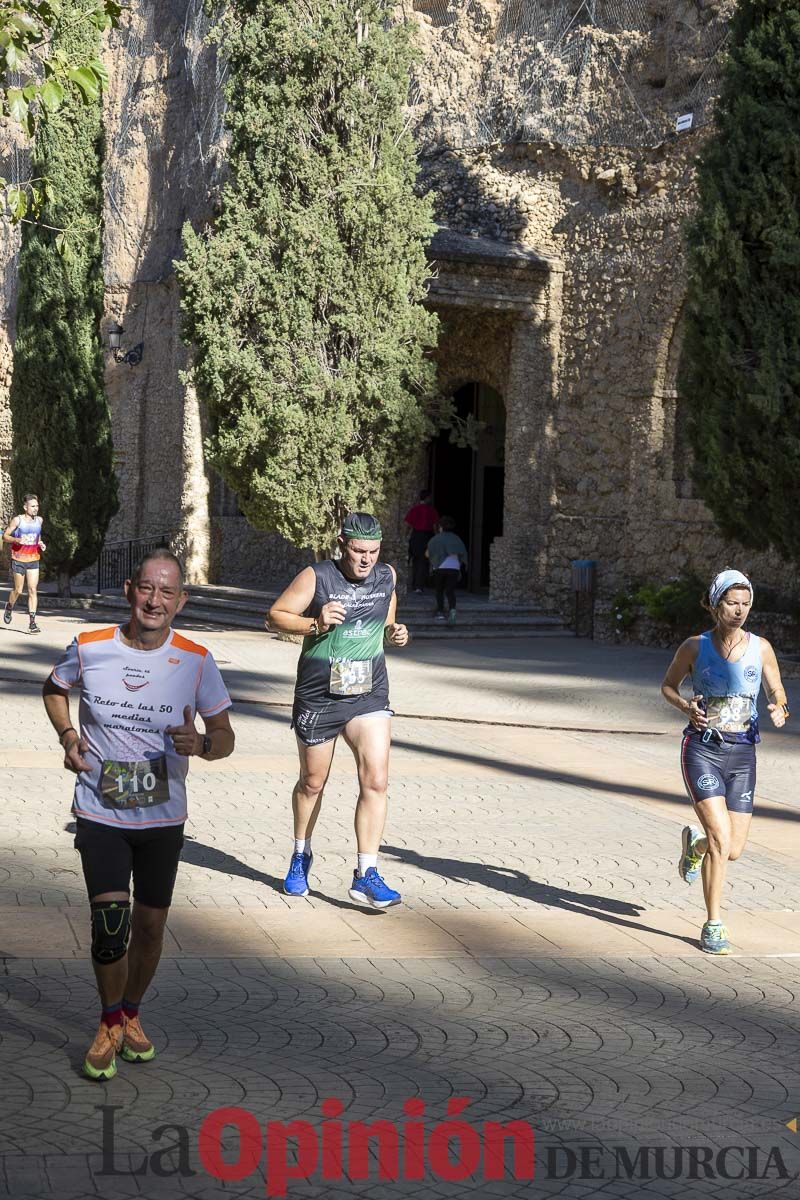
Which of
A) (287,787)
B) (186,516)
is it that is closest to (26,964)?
(287,787)

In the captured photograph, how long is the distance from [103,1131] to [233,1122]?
15.1 inches

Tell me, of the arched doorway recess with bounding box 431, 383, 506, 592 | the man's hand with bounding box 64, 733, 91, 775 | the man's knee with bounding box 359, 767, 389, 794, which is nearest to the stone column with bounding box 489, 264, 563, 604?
the arched doorway recess with bounding box 431, 383, 506, 592

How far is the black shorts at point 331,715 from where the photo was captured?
24.5 ft

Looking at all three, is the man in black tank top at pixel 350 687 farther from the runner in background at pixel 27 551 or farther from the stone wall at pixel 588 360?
the runner in background at pixel 27 551

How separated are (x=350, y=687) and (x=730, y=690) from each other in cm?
181

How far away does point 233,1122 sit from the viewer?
4562mm

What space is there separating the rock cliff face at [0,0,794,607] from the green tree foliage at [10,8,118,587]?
217 centimetres

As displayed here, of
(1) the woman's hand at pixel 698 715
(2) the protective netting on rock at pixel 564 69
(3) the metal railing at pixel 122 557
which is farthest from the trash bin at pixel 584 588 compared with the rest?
(1) the woman's hand at pixel 698 715

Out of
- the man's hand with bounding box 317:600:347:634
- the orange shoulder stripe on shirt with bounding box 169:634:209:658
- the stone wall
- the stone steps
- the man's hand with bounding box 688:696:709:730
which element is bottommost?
the stone steps

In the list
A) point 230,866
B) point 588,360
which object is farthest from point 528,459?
point 230,866

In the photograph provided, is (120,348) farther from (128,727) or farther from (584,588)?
(128,727)

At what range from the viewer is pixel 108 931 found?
4.82 m

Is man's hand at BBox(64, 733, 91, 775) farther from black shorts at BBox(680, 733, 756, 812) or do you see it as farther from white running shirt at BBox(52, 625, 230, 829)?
black shorts at BBox(680, 733, 756, 812)

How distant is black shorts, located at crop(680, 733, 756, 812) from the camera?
273 inches
